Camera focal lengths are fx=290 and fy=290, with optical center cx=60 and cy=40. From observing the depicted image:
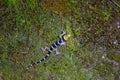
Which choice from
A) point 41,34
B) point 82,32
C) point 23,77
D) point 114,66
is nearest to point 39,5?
point 41,34

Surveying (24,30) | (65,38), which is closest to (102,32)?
(65,38)

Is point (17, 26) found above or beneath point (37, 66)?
above

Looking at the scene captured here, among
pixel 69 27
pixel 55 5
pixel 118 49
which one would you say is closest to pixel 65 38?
pixel 69 27

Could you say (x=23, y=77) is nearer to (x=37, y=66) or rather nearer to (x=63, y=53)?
(x=37, y=66)

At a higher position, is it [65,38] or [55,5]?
[55,5]

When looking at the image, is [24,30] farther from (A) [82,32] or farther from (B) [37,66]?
(A) [82,32]

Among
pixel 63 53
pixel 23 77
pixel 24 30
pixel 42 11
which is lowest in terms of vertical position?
pixel 23 77
